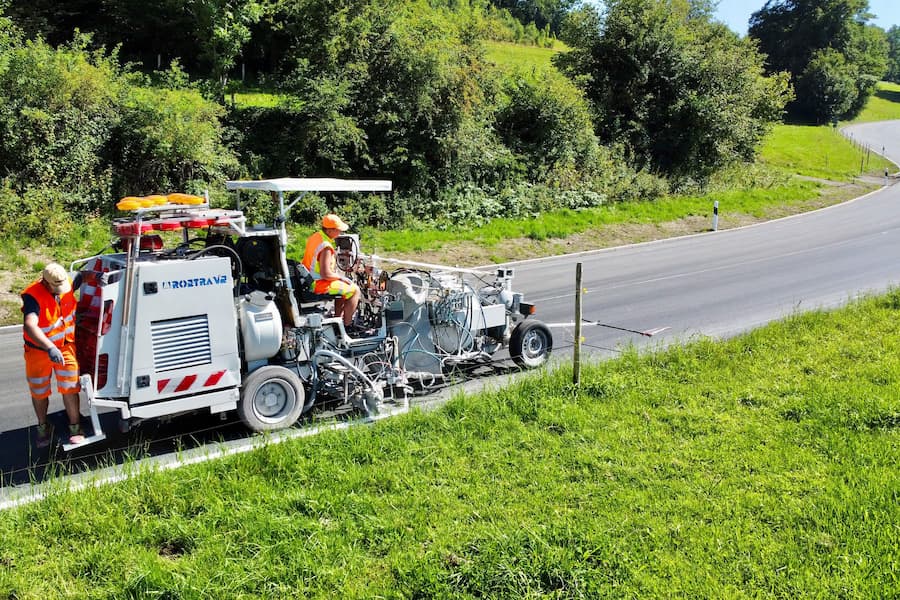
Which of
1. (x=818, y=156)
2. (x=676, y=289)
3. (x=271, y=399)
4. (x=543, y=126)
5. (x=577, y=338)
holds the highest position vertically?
(x=543, y=126)

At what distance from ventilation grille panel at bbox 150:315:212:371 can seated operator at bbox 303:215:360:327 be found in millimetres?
1473

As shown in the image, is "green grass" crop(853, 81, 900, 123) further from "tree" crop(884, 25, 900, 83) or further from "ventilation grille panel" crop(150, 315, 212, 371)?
"ventilation grille panel" crop(150, 315, 212, 371)

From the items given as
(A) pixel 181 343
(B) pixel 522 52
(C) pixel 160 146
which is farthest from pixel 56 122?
(B) pixel 522 52

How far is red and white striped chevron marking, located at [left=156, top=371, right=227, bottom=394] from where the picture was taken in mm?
6570

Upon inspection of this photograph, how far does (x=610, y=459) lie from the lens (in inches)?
251

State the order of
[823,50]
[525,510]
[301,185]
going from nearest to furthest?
[525,510] → [301,185] → [823,50]

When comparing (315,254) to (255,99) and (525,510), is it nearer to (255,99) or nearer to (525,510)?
(525,510)

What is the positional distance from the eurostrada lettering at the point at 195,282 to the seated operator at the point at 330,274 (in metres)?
1.28

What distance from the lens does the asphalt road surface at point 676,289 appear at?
7.47 metres

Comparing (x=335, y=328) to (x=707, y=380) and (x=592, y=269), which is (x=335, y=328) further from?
(x=592, y=269)

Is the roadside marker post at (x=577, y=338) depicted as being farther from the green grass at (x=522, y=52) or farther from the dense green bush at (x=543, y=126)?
the green grass at (x=522, y=52)

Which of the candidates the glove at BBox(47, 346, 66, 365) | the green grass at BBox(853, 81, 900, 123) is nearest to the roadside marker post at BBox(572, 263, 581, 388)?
the glove at BBox(47, 346, 66, 365)

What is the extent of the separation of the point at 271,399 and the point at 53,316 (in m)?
2.16

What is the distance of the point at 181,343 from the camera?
662 cm
